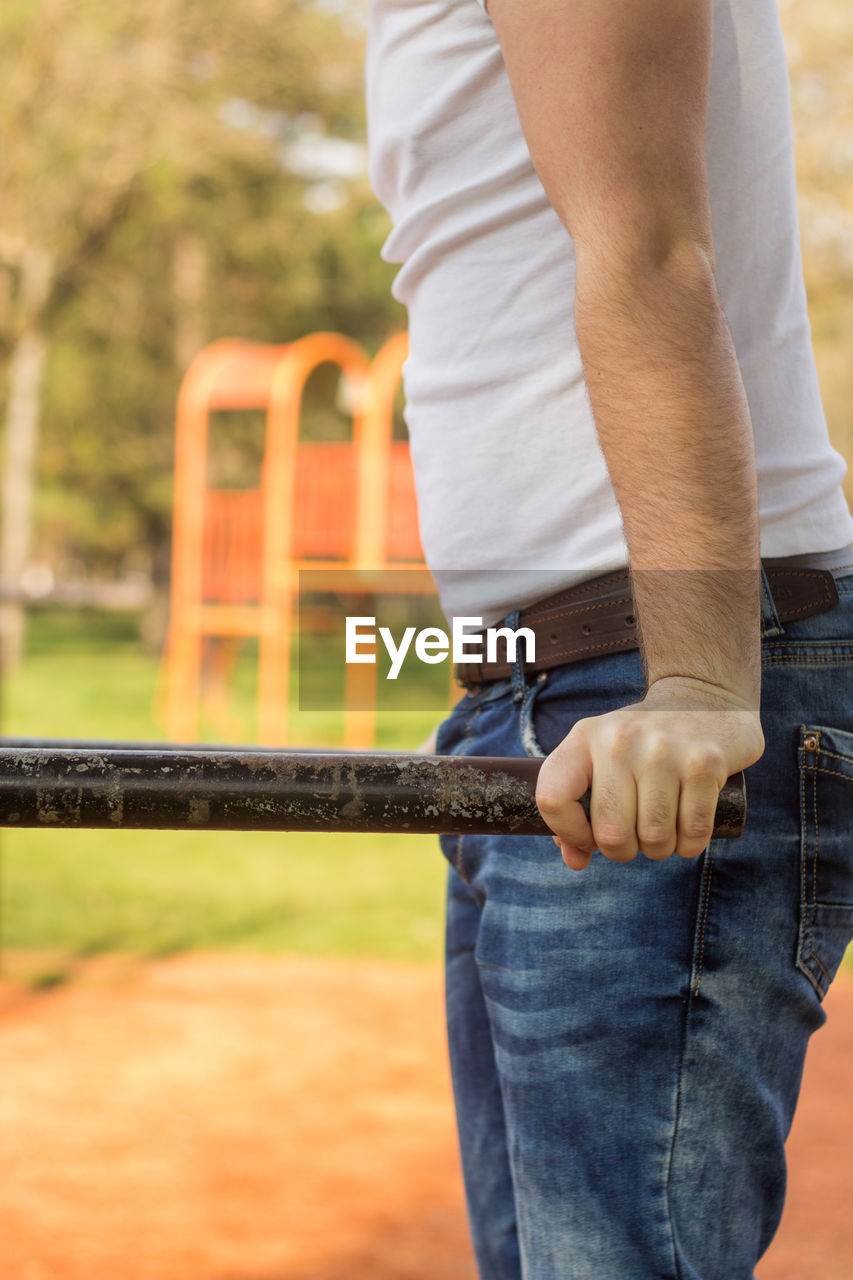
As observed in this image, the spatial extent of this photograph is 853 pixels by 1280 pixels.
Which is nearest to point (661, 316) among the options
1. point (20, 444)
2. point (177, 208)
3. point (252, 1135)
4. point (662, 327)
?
point (662, 327)

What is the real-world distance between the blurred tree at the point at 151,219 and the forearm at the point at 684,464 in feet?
46.9

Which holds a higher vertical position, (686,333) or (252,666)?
(252,666)

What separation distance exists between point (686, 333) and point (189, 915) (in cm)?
518

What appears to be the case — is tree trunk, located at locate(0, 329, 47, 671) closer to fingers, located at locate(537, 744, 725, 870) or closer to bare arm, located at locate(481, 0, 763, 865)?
bare arm, located at locate(481, 0, 763, 865)

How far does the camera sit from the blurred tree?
15.3m

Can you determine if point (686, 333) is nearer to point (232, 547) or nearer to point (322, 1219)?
point (322, 1219)

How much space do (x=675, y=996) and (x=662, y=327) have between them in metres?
0.51

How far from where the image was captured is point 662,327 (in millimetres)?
988

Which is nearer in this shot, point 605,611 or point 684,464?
point 684,464

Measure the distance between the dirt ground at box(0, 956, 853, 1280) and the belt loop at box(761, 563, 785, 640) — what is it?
2148 mm

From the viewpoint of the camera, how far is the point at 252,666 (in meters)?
19.9

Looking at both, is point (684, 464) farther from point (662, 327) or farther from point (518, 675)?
point (518, 675)

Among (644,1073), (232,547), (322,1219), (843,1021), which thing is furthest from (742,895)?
(232,547)

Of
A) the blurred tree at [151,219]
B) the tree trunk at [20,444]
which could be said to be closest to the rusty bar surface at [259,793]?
the blurred tree at [151,219]
